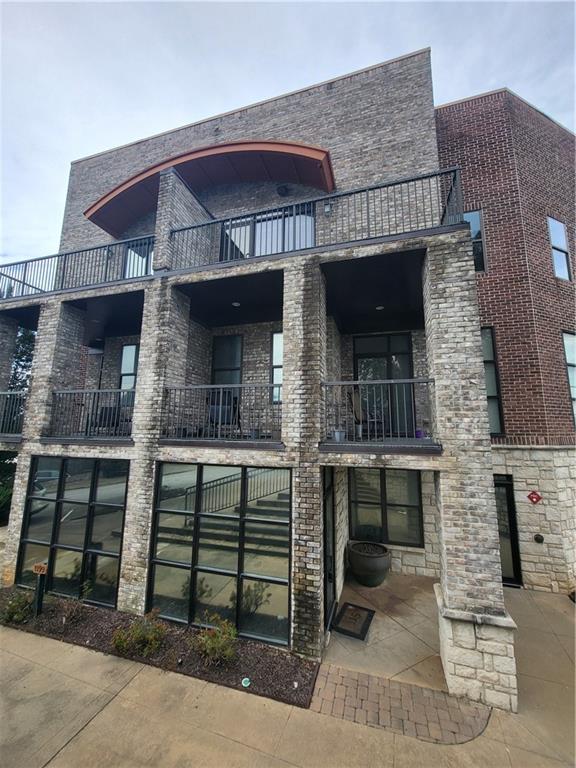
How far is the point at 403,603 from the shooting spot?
21.6 ft

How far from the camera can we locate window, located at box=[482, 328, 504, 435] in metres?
7.95

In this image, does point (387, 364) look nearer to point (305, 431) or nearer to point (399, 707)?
point (305, 431)

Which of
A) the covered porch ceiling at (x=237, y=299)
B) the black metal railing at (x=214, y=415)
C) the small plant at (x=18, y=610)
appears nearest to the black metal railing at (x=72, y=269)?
the covered porch ceiling at (x=237, y=299)

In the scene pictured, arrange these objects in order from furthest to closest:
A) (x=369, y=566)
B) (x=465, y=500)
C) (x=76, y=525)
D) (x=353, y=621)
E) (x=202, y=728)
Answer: (x=369, y=566), (x=76, y=525), (x=353, y=621), (x=465, y=500), (x=202, y=728)

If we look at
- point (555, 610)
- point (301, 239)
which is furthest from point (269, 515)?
point (301, 239)

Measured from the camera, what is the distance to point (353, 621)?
233 inches

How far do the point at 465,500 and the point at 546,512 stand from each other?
15.0ft

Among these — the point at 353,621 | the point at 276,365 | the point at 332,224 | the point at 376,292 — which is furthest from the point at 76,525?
the point at 332,224

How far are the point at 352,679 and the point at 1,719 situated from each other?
4.47 metres

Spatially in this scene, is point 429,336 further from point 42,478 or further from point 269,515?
point 42,478

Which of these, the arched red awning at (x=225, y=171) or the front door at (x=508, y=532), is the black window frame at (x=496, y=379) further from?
the arched red awning at (x=225, y=171)

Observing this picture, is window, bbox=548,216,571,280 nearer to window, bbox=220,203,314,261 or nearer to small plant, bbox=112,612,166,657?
window, bbox=220,203,314,261

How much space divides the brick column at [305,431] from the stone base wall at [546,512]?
5.28 meters

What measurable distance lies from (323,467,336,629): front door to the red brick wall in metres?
4.74
